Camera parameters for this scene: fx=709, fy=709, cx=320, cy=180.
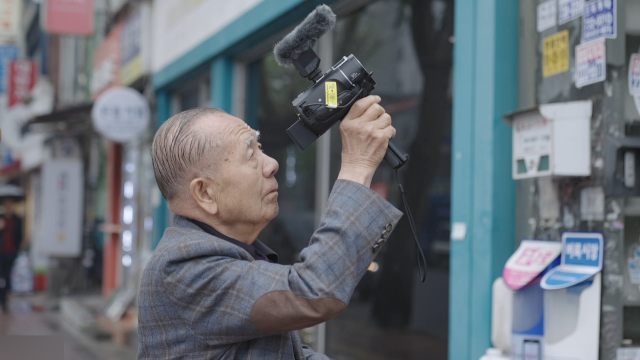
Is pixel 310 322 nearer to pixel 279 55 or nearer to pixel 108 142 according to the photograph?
pixel 279 55

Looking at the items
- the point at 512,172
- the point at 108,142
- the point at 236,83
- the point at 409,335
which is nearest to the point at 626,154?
the point at 512,172

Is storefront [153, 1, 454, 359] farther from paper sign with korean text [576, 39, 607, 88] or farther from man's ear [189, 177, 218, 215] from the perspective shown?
man's ear [189, 177, 218, 215]

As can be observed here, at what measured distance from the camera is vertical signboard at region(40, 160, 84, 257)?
12.9 m

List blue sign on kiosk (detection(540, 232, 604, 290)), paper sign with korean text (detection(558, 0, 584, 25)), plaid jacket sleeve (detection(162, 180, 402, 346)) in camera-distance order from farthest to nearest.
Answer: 1. paper sign with korean text (detection(558, 0, 584, 25))
2. blue sign on kiosk (detection(540, 232, 604, 290))
3. plaid jacket sleeve (detection(162, 180, 402, 346))

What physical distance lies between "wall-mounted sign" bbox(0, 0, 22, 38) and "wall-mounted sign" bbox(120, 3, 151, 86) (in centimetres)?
798

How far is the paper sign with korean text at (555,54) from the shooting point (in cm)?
311

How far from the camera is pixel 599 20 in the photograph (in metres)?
2.89

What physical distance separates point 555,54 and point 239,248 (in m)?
2.19

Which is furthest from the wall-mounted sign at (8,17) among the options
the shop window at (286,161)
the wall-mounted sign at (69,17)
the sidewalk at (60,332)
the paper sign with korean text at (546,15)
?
the paper sign with korean text at (546,15)

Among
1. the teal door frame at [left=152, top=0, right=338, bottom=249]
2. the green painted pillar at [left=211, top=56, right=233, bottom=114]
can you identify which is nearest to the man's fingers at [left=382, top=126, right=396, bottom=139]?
the teal door frame at [left=152, top=0, right=338, bottom=249]

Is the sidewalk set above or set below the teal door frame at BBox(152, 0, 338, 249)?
below

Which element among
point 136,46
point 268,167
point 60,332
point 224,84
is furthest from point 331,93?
point 136,46

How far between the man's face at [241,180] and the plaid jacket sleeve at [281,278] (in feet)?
0.40

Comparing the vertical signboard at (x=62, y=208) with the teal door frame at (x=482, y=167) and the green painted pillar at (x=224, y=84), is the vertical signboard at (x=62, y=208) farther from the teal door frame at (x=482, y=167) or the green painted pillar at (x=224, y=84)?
the teal door frame at (x=482, y=167)
